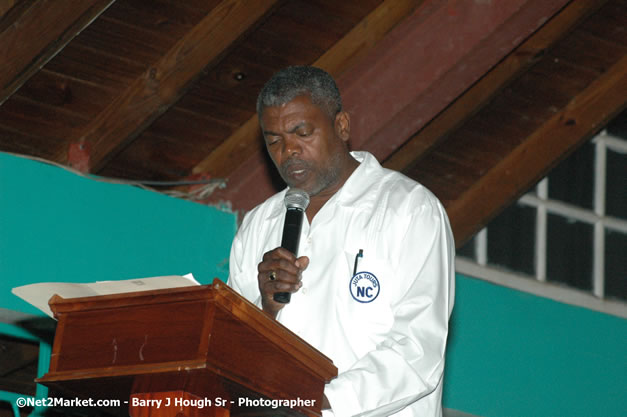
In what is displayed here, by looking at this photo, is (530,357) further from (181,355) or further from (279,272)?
(181,355)

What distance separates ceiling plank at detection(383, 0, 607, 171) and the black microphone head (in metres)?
2.20

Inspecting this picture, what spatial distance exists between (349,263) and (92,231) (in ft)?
6.53

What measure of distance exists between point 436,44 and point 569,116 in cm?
141

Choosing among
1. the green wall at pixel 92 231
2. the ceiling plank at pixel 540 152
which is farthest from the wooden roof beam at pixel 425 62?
the ceiling plank at pixel 540 152

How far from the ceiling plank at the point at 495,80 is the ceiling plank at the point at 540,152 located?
0.53 meters

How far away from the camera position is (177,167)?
512 cm

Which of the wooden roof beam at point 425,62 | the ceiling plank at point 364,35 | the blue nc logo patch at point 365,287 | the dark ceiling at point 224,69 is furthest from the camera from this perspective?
the ceiling plank at point 364,35

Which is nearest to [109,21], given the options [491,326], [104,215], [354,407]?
[104,215]

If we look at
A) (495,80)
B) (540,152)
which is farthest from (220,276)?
(540,152)

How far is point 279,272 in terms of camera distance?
263cm

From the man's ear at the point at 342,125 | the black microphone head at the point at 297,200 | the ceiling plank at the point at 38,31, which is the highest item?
the ceiling plank at the point at 38,31

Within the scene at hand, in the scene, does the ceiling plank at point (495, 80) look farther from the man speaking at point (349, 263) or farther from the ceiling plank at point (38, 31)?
the man speaking at point (349, 263)

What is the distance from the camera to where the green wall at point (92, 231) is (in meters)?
4.48

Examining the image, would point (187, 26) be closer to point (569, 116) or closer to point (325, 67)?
point (325, 67)
